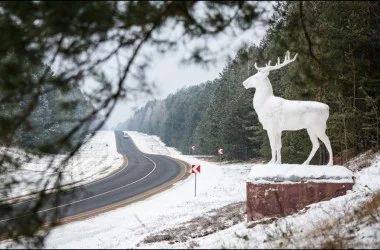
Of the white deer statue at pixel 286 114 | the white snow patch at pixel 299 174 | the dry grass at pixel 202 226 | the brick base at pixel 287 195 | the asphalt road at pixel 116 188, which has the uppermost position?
the white deer statue at pixel 286 114

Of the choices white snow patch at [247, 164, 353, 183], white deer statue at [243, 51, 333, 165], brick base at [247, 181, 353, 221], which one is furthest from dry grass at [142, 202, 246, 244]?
white deer statue at [243, 51, 333, 165]

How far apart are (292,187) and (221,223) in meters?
2.63

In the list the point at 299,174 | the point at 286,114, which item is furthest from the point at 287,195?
the point at 286,114

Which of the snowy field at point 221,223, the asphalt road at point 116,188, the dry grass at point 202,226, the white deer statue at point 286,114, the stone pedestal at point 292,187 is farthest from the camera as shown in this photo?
the asphalt road at point 116,188

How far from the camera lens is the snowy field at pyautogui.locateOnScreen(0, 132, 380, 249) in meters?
6.15

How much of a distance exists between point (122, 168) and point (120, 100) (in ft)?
110

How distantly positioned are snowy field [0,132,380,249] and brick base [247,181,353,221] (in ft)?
2.06

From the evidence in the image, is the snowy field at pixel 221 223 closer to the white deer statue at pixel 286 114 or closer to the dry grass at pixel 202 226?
the dry grass at pixel 202 226

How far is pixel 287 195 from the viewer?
11.0m

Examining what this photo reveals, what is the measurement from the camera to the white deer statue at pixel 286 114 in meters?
11.4

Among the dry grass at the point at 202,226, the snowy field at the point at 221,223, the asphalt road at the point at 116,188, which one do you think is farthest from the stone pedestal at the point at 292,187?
the asphalt road at the point at 116,188

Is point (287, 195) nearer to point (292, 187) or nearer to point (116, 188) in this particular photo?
point (292, 187)

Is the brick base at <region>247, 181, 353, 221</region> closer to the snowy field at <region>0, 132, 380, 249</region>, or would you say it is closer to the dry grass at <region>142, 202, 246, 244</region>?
the snowy field at <region>0, 132, 380, 249</region>

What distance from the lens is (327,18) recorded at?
18000 millimetres
